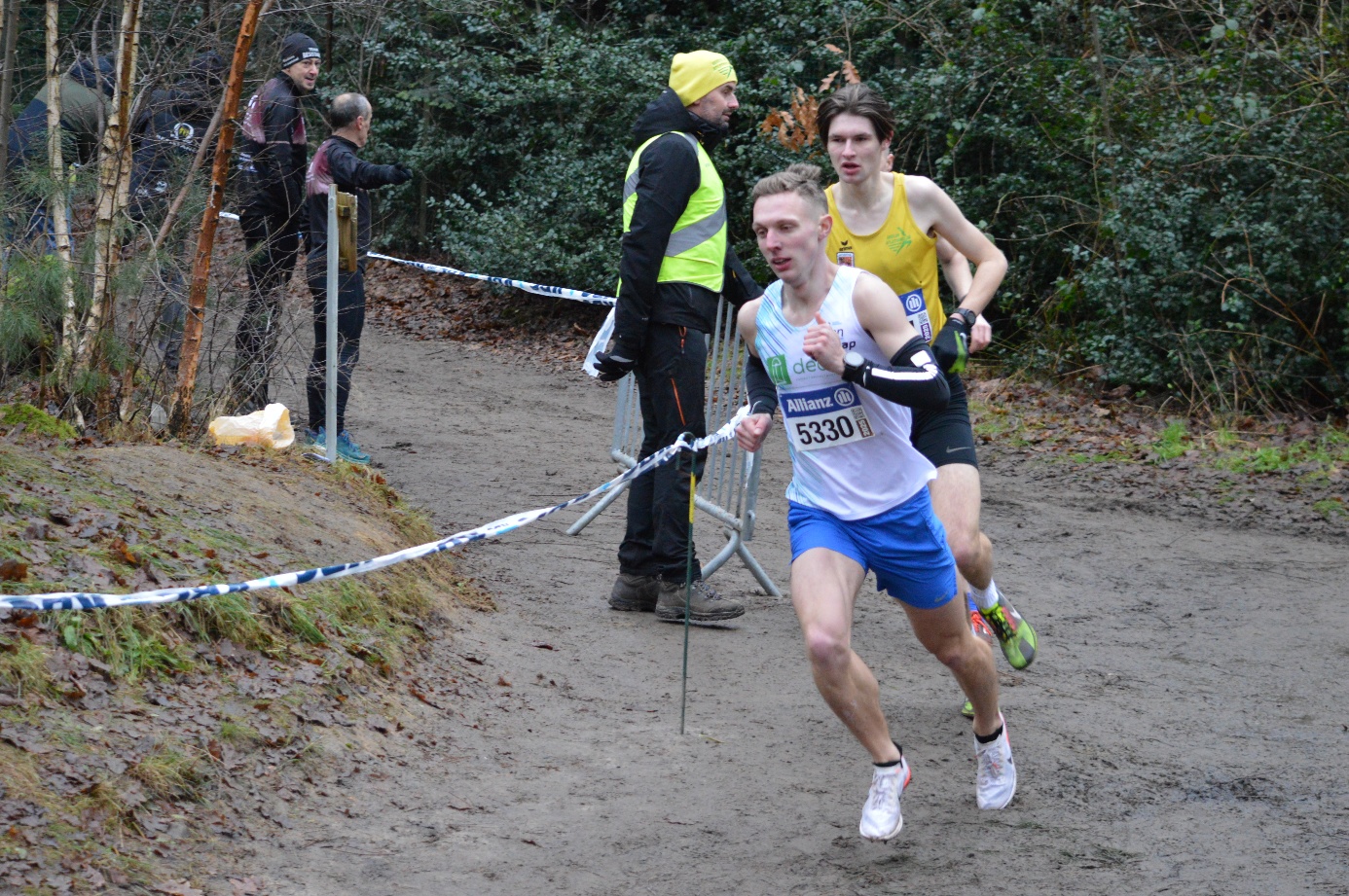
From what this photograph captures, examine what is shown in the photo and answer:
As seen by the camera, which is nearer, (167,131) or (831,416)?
(831,416)

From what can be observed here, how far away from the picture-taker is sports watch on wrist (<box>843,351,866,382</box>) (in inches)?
161

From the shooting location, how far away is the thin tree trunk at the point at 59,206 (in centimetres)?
668

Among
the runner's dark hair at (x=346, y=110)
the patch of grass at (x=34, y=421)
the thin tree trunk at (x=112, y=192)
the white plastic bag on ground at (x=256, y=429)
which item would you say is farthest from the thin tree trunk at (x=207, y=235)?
the runner's dark hair at (x=346, y=110)

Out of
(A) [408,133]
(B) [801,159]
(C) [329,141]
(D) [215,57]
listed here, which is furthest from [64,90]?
(A) [408,133]

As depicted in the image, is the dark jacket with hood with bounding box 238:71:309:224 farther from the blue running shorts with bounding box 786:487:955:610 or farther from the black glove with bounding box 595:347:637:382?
the blue running shorts with bounding box 786:487:955:610

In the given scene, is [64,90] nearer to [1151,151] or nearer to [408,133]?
[1151,151]

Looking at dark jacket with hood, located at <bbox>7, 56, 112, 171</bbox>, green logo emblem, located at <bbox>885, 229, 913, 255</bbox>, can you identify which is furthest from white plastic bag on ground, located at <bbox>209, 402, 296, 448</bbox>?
green logo emblem, located at <bbox>885, 229, 913, 255</bbox>

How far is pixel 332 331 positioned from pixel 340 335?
0.66 metres

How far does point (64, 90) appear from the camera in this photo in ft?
23.9

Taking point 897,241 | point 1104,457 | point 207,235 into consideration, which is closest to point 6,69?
point 207,235

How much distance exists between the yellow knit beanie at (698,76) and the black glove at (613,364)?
123 cm

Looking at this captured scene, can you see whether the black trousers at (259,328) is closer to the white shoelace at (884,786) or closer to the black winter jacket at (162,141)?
the black winter jacket at (162,141)

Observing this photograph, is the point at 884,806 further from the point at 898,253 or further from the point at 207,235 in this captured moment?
the point at 207,235

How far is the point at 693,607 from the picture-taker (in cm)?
673
